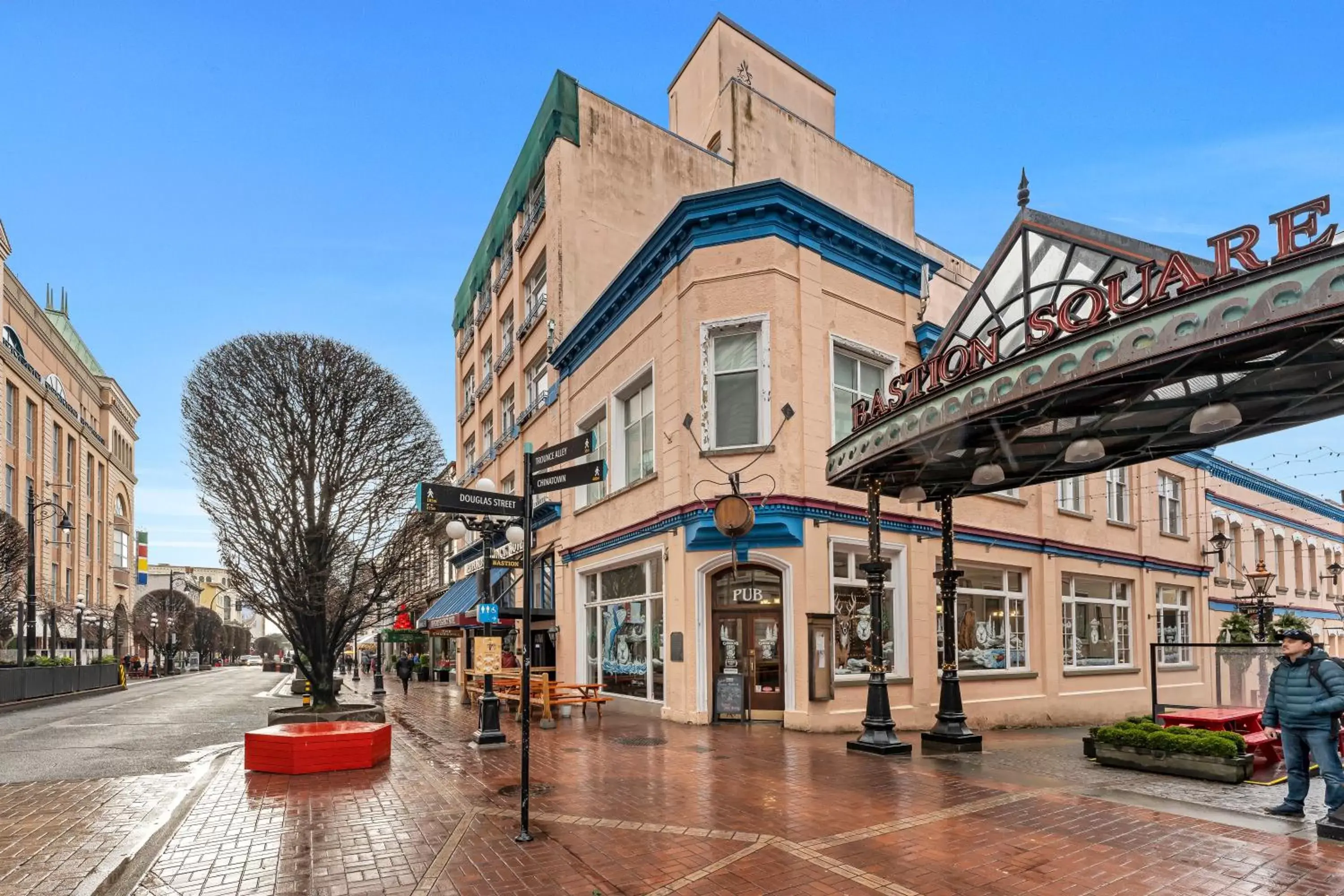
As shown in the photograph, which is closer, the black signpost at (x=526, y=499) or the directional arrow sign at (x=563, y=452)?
the black signpost at (x=526, y=499)

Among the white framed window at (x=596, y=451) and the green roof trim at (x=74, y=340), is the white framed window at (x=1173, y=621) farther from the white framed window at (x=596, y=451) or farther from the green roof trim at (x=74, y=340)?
the green roof trim at (x=74, y=340)

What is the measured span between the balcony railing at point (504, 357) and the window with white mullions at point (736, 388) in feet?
48.1

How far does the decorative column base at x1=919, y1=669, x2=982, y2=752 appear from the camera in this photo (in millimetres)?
11805

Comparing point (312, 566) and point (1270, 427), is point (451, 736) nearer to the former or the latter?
point (312, 566)

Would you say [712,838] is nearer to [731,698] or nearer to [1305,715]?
[1305,715]

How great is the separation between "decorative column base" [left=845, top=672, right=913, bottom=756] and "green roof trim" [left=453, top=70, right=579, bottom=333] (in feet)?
54.7

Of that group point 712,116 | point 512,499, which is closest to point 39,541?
point 712,116

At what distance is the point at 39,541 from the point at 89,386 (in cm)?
2279

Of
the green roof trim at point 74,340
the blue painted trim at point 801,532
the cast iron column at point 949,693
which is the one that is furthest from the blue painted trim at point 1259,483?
the green roof trim at point 74,340

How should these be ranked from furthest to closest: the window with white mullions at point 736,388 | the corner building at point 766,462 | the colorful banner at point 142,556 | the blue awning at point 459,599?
the colorful banner at point 142,556, the blue awning at point 459,599, the window with white mullions at point 736,388, the corner building at point 766,462

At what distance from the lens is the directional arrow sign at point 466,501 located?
27.8 ft

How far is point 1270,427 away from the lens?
8797 millimetres

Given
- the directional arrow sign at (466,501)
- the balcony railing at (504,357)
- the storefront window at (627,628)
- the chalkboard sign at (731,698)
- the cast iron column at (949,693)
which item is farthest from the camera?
the balcony railing at (504,357)

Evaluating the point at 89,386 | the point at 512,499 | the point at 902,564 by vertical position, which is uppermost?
the point at 89,386
